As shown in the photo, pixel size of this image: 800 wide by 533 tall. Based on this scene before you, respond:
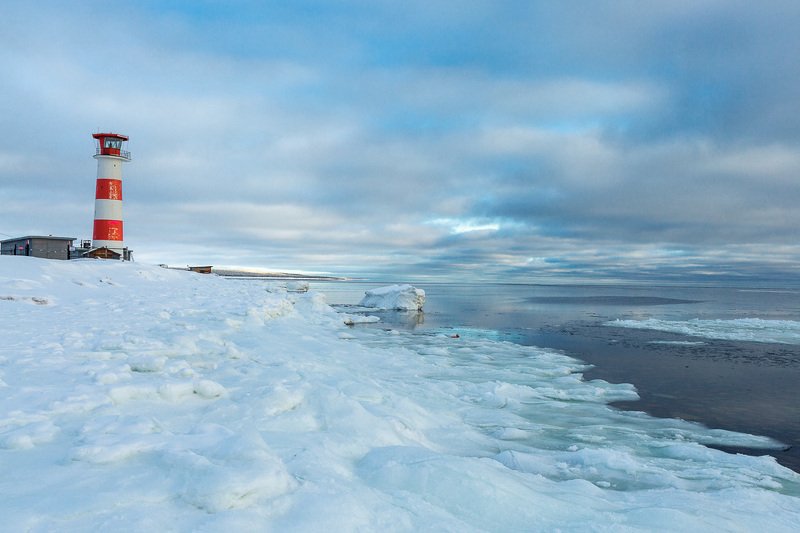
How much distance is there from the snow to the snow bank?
28.1 m

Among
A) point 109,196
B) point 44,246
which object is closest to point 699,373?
point 109,196

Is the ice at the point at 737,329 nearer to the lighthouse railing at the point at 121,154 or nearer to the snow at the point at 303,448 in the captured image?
the snow at the point at 303,448

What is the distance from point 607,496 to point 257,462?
153 inches

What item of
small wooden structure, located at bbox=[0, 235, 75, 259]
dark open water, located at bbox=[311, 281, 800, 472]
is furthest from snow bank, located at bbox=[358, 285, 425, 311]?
small wooden structure, located at bbox=[0, 235, 75, 259]

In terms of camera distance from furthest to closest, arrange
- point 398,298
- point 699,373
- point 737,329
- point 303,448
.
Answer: point 398,298
point 737,329
point 699,373
point 303,448

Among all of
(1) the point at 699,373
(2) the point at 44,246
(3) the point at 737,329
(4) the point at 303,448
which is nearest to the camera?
(4) the point at 303,448

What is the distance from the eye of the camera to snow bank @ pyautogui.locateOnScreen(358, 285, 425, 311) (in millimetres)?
39969

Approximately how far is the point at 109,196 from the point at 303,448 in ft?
109

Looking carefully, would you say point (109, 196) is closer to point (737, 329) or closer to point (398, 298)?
point (398, 298)

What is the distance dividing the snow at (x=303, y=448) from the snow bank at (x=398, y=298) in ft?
92.3

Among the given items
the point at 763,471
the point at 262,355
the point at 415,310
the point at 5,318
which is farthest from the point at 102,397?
the point at 415,310

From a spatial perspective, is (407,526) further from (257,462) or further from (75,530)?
(75,530)

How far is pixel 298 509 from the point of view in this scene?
10.6 ft

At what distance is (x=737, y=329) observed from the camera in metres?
27.0
